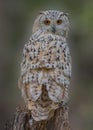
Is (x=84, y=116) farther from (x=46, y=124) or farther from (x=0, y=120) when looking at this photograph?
(x=46, y=124)

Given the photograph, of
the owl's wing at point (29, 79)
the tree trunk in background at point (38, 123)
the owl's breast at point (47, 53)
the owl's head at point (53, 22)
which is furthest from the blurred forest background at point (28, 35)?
the tree trunk in background at point (38, 123)

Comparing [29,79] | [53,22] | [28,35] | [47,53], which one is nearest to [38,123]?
[29,79]

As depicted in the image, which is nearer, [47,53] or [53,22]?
[47,53]

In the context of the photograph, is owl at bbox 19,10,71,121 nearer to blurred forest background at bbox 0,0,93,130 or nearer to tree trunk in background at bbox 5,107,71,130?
tree trunk in background at bbox 5,107,71,130

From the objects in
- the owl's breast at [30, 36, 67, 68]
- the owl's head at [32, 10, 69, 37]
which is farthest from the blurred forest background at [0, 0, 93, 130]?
the owl's breast at [30, 36, 67, 68]

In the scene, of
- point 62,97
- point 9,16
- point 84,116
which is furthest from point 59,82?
point 9,16

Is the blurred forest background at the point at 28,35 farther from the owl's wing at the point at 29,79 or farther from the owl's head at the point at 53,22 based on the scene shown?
the owl's wing at the point at 29,79

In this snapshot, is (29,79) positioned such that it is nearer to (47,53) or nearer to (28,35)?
(47,53)
